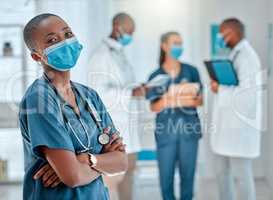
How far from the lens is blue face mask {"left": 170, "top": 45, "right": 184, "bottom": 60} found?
2.37 metres

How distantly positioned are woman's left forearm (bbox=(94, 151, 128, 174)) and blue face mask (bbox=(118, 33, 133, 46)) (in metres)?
1.17

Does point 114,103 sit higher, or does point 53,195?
point 114,103

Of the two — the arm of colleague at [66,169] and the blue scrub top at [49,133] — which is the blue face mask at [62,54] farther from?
the arm of colleague at [66,169]

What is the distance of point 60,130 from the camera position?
1006 millimetres

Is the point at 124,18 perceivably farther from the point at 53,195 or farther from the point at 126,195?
the point at 53,195

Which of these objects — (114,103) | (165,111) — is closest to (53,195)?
(114,103)

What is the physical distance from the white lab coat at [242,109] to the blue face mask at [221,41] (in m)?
0.12

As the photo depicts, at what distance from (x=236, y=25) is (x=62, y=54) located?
1525mm

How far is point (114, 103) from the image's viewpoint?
2.09 metres

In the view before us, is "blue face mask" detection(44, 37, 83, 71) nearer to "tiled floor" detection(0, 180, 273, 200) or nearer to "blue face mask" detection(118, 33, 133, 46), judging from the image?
"blue face mask" detection(118, 33, 133, 46)

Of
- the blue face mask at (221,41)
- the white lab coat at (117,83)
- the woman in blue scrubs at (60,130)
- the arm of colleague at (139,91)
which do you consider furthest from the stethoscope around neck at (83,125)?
the blue face mask at (221,41)

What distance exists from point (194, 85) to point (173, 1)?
0.51 meters

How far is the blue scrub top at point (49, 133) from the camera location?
1.00 metres

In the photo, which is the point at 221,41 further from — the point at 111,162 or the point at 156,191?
the point at 111,162
